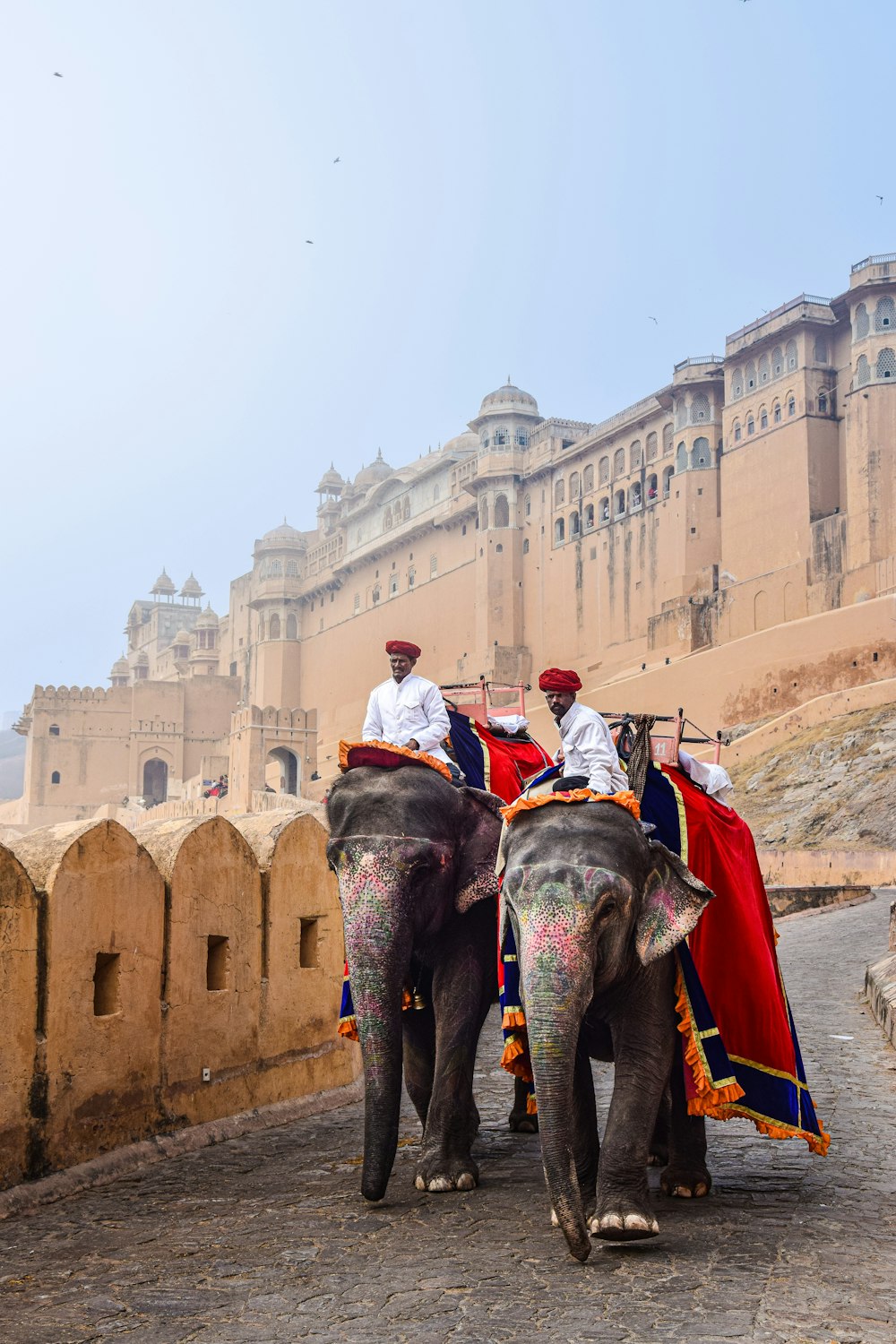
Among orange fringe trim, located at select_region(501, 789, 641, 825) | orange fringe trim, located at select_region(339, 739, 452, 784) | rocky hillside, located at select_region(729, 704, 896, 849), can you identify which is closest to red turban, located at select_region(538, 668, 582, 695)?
orange fringe trim, located at select_region(339, 739, 452, 784)

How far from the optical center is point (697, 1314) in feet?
11.5

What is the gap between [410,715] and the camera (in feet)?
19.1

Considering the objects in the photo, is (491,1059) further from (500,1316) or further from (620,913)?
(500,1316)

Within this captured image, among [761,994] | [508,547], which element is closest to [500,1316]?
[761,994]

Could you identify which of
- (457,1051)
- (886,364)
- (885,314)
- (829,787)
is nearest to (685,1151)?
(457,1051)

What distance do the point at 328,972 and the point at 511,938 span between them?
99.9 inches

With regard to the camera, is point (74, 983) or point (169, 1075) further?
point (169, 1075)

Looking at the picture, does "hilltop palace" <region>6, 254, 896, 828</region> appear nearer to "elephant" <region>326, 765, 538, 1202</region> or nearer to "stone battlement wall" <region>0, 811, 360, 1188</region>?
"stone battlement wall" <region>0, 811, 360, 1188</region>

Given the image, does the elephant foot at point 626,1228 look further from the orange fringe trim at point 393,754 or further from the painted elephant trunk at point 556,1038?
Result: the orange fringe trim at point 393,754

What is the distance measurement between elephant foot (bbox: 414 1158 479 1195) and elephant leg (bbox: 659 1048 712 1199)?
67 centimetres

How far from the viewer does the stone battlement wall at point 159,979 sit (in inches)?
195

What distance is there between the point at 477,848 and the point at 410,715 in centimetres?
72

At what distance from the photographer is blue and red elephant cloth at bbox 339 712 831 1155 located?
454 cm

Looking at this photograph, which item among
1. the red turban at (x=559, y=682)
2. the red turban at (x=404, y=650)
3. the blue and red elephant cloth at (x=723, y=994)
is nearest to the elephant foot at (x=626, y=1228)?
the blue and red elephant cloth at (x=723, y=994)
